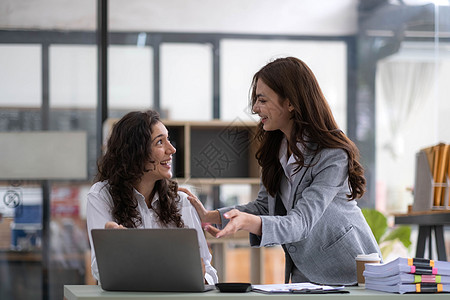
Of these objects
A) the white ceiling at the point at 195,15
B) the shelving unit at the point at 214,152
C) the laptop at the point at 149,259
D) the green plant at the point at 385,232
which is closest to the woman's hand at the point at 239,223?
the laptop at the point at 149,259

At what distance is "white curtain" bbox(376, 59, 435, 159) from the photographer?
5.25 m

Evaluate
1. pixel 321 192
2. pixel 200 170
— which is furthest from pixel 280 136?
pixel 200 170

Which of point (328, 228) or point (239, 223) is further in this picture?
point (328, 228)

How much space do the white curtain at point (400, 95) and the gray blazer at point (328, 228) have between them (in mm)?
3106

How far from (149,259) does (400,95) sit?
3.90 metres

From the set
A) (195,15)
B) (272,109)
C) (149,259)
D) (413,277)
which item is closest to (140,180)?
(272,109)

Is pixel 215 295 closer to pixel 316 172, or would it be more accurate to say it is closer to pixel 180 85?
pixel 316 172

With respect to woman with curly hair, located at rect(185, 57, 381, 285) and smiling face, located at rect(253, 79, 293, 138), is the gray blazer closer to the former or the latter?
woman with curly hair, located at rect(185, 57, 381, 285)

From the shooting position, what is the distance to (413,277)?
180cm

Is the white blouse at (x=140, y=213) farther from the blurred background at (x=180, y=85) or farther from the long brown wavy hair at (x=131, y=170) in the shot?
the blurred background at (x=180, y=85)

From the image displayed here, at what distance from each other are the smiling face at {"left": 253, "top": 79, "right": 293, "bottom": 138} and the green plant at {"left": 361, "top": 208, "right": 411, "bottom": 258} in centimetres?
254

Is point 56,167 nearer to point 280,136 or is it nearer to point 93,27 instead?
point 93,27

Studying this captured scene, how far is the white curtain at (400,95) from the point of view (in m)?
5.25

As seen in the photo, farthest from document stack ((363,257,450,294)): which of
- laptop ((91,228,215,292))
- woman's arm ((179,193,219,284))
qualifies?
woman's arm ((179,193,219,284))
